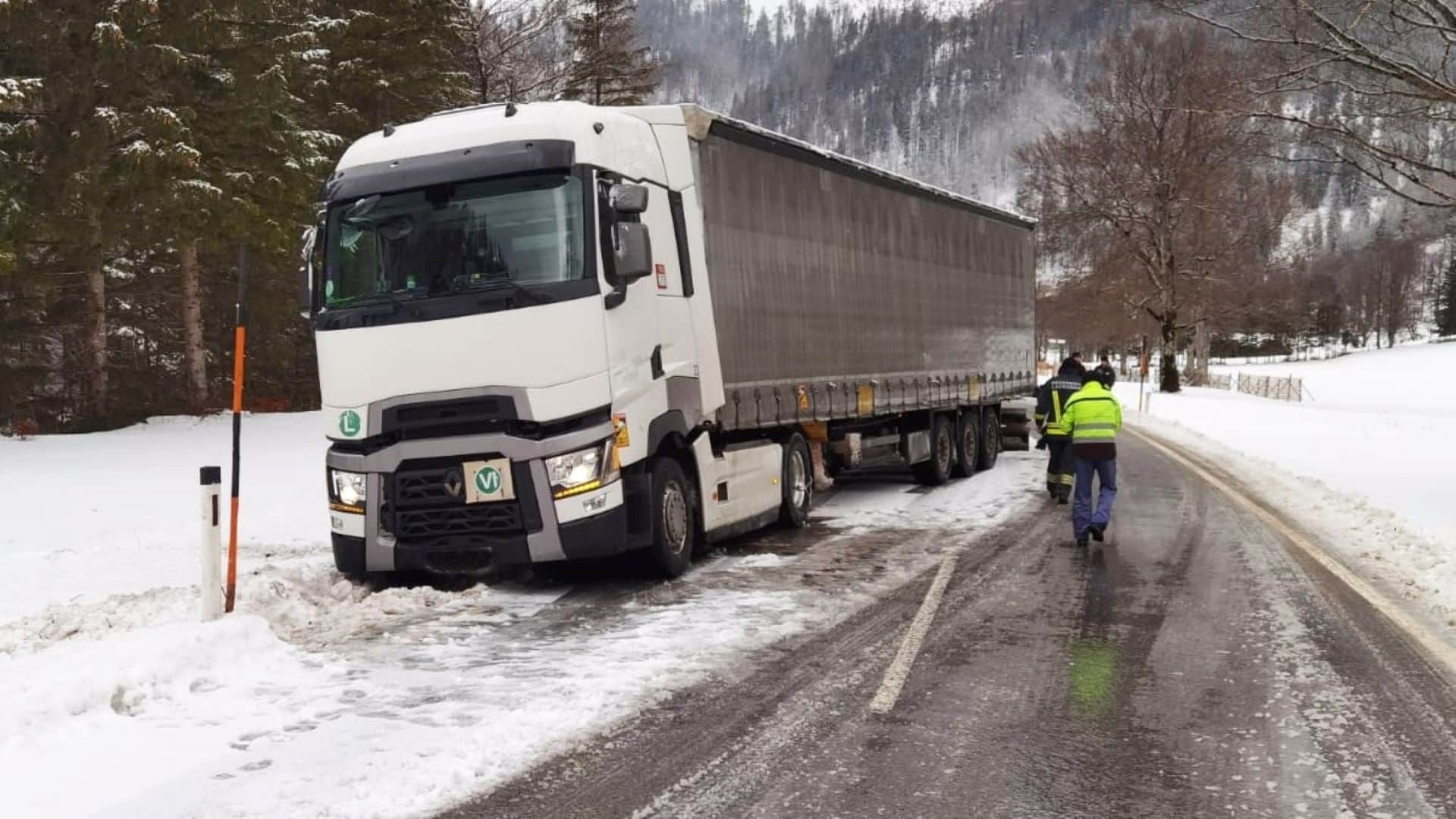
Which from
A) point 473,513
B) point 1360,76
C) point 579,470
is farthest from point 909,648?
point 1360,76

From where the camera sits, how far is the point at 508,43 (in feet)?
88.9

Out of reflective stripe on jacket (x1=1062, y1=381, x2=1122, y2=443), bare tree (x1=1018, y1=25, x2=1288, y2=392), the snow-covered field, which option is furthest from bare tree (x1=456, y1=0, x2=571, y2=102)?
bare tree (x1=1018, y1=25, x2=1288, y2=392)

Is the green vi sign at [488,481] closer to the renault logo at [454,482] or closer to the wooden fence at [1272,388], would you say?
the renault logo at [454,482]

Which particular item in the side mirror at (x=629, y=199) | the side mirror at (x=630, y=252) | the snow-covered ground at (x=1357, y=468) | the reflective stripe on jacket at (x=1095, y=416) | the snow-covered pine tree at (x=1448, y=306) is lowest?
the snow-covered ground at (x=1357, y=468)

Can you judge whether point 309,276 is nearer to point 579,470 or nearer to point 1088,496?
point 579,470

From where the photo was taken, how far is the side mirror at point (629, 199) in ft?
24.8

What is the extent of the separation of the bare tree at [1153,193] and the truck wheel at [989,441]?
84.2 feet

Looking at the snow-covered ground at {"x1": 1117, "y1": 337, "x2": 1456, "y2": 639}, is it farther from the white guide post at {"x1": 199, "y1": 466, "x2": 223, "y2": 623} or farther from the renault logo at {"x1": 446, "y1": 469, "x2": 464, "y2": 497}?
the white guide post at {"x1": 199, "y1": 466, "x2": 223, "y2": 623}

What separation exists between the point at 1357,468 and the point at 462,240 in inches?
584

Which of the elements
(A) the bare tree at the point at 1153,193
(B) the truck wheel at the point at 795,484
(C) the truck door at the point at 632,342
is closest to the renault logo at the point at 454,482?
(C) the truck door at the point at 632,342

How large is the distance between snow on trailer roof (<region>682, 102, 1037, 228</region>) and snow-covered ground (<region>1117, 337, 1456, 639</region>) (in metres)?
5.53

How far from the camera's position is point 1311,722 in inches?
190

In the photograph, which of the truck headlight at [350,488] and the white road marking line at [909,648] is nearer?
the white road marking line at [909,648]

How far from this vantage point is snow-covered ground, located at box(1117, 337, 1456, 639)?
8.71 metres
